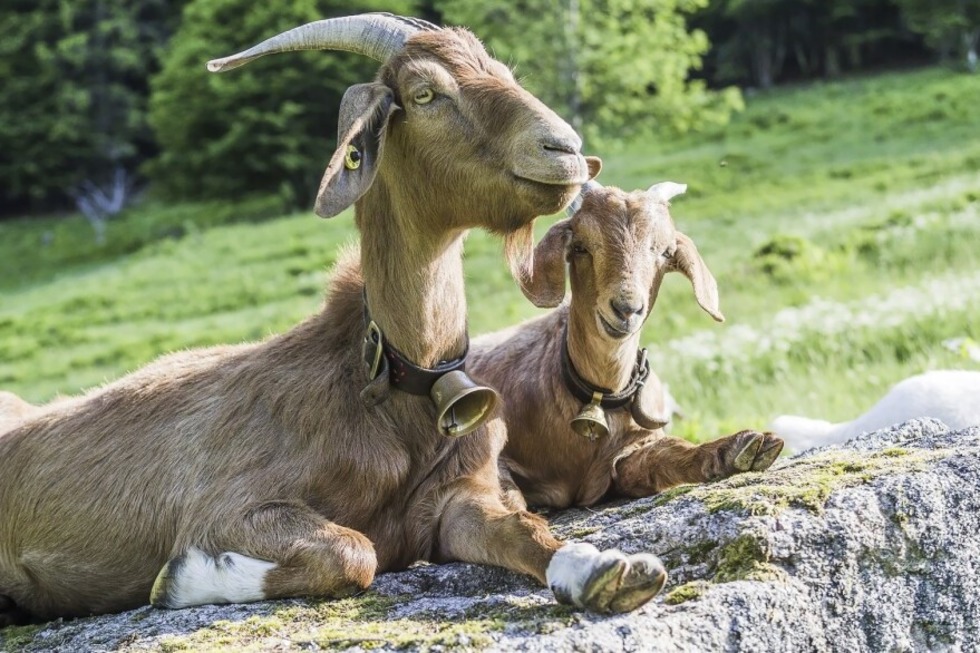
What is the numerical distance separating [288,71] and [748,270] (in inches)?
1106

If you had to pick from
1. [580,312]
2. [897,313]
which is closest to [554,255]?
[580,312]

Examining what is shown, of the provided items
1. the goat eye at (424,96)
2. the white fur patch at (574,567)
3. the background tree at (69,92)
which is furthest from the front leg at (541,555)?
the background tree at (69,92)

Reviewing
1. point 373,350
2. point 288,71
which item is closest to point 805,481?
point 373,350

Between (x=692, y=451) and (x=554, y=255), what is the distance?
3.41ft

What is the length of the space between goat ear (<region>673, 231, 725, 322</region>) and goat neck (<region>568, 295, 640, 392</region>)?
1.11ft

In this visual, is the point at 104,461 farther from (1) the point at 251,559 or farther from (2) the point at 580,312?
(2) the point at 580,312

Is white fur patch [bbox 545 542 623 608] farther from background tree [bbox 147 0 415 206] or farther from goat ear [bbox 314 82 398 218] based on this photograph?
background tree [bbox 147 0 415 206]

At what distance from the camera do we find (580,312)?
538 cm

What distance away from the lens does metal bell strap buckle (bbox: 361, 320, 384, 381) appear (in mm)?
4770

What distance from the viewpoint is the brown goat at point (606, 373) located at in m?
5.07

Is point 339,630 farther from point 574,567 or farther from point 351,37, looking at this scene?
point 351,37

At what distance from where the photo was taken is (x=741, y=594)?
3.63 metres

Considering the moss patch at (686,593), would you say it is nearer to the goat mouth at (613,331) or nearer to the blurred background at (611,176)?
the goat mouth at (613,331)

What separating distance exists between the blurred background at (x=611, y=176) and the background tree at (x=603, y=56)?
69 mm
